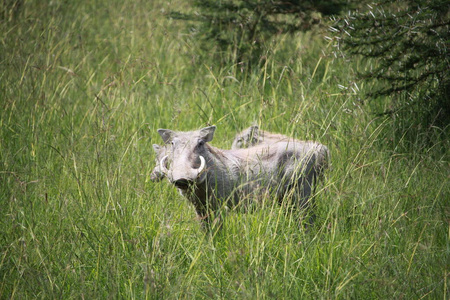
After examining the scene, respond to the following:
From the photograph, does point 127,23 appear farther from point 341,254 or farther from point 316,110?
point 341,254

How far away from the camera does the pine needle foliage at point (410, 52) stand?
4133 mm

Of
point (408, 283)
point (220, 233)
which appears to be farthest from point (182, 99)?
point (408, 283)

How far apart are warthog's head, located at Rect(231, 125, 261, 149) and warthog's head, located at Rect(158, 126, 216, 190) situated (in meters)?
0.65

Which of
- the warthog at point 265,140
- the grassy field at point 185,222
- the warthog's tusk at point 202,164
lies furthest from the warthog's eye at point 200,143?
the warthog at point 265,140

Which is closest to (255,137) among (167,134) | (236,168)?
(236,168)

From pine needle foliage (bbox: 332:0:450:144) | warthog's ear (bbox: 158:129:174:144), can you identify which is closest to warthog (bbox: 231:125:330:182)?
warthog's ear (bbox: 158:129:174:144)

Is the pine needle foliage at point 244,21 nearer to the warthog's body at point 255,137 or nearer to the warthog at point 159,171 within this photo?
the warthog's body at point 255,137

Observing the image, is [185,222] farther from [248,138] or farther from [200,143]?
[248,138]

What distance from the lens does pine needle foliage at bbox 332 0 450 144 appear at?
4.13 metres

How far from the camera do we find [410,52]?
4277 millimetres

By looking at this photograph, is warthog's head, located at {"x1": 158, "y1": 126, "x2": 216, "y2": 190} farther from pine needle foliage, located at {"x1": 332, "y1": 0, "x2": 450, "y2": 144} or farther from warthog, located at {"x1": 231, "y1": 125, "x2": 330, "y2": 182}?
pine needle foliage, located at {"x1": 332, "y1": 0, "x2": 450, "y2": 144}

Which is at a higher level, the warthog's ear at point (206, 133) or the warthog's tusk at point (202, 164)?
the warthog's ear at point (206, 133)

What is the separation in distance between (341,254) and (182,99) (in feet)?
10.1

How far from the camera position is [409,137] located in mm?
4215
